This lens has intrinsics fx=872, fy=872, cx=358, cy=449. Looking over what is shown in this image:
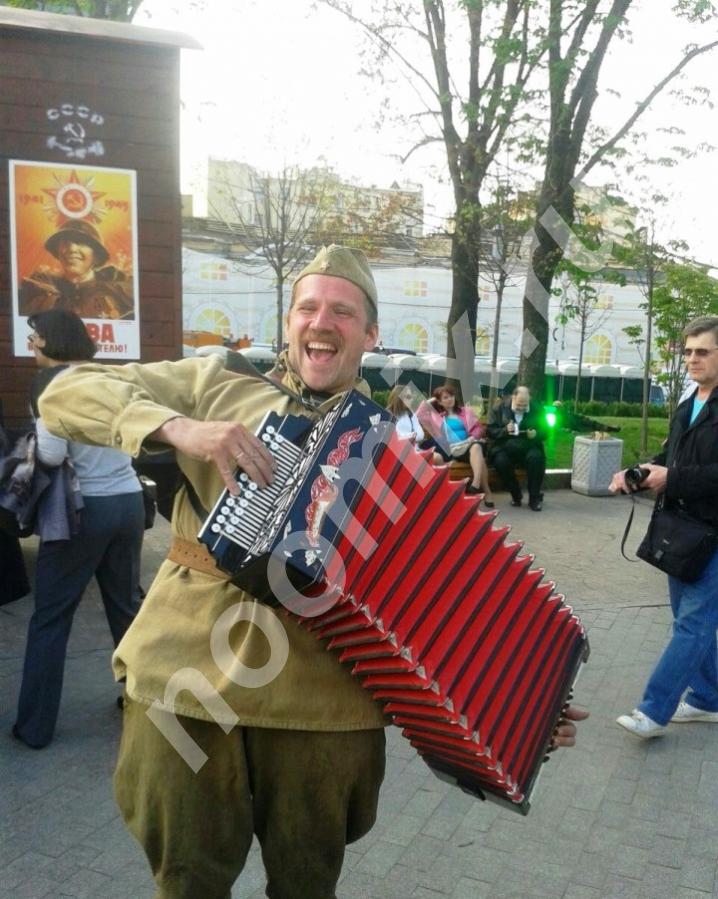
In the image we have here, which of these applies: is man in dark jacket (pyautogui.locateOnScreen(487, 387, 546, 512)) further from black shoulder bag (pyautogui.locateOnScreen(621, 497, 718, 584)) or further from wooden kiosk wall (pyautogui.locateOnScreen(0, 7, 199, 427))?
black shoulder bag (pyautogui.locateOnScreen(621, 497, 718, 584))

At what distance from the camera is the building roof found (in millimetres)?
6004

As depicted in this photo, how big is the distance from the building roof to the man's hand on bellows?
534 centimetres

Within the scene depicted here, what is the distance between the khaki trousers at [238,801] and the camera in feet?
6.54

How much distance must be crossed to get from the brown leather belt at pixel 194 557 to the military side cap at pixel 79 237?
4.81 metres

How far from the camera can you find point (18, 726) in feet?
13.3

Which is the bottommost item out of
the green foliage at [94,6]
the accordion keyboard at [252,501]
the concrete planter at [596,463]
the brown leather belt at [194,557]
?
the concrete planter at [596,463]

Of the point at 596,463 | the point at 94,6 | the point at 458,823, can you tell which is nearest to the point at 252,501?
the point at 458,823

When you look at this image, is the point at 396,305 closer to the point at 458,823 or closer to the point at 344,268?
the point at 458,823

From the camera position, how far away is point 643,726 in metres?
4.28

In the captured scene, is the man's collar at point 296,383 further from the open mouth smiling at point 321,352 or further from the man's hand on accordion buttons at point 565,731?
the man's hand on accordion buttons at point 565,731

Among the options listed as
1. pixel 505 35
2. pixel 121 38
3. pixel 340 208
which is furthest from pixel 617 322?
pixel 121 38

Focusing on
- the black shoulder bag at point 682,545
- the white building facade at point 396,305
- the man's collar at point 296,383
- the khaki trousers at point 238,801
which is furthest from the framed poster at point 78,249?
the white building facade at point 396,305

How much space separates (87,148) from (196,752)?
17.6 feet

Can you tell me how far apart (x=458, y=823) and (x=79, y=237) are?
4.79m
